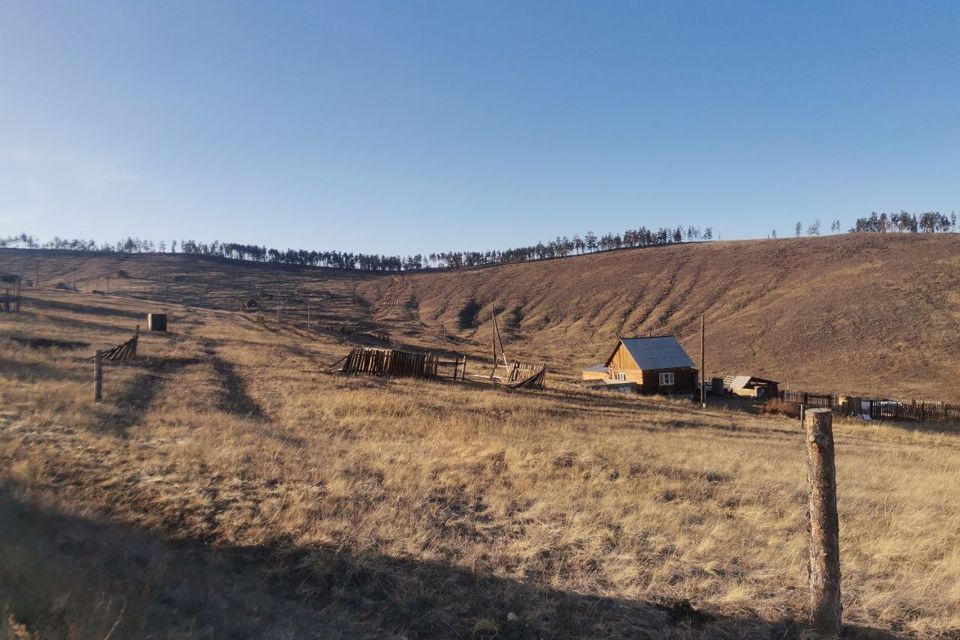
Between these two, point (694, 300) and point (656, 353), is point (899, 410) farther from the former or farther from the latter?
point (694, 300)

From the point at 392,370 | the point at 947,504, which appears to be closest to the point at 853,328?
the point at 392,370

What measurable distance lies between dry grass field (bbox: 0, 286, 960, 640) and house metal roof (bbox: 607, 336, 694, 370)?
25.8 metres

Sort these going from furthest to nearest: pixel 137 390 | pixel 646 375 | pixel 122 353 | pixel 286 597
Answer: pixel 646 375
pixel 122 353
pixel 137 390
pixel 286 597

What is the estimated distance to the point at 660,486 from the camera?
965cm

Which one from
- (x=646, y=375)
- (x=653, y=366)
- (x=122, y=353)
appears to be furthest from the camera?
(x=653, y=366)

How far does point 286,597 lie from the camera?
18.0ft

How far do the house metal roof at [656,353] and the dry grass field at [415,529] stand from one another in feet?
84.5

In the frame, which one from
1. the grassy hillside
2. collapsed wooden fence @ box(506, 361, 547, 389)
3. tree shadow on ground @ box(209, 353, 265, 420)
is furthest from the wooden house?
tree shadow on ground @ box(209, 353, 265, 420)

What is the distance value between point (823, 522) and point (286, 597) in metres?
5.36

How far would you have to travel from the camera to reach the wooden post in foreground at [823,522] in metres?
4.82

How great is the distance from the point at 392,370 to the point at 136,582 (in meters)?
25.1

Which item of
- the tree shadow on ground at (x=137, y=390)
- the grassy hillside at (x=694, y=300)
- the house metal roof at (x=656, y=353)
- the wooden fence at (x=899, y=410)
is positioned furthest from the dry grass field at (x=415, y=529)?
the grassy hillside at (x=694, y=300)

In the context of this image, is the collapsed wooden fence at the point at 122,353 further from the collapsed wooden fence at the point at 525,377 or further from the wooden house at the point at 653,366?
the wooden house at the point at 653,366

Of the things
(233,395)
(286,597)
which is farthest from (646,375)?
(286,597)
